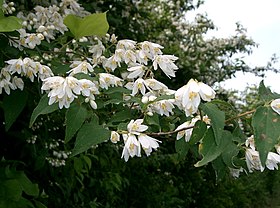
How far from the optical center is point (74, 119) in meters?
1.44

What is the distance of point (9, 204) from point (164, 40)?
189 inches

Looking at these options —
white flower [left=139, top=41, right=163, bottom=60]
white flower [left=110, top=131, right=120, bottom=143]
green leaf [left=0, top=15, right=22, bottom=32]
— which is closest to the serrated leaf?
white flower [left=110, top=131, right=120, bottom=143]

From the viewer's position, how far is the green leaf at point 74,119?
1.42 m

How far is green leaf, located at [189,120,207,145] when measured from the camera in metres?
1.43

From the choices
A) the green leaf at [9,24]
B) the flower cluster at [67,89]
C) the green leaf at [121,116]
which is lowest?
the green leaf at [121,116]

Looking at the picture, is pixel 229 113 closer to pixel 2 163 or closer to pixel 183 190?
pixel 2 163

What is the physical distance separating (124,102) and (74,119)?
0.21 m

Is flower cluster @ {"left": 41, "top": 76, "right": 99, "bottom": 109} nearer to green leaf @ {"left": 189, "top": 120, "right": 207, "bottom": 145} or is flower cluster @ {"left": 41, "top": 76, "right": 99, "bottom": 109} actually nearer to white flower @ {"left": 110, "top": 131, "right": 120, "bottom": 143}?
white flower @ {"left": 110, "top": 131, "right": 120, "bottom": 143}

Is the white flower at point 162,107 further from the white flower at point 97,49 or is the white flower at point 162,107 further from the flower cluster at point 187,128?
the white flower at point 97,49

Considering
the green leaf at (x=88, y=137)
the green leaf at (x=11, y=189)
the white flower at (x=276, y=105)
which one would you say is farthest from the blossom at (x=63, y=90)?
the green leaf at (x=11, y=189)

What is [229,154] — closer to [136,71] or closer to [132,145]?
[132,145]

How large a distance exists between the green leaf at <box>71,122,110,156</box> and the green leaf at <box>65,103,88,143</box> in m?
0.02

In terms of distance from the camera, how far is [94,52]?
6.75 ft

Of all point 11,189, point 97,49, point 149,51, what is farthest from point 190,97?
point 11,189
